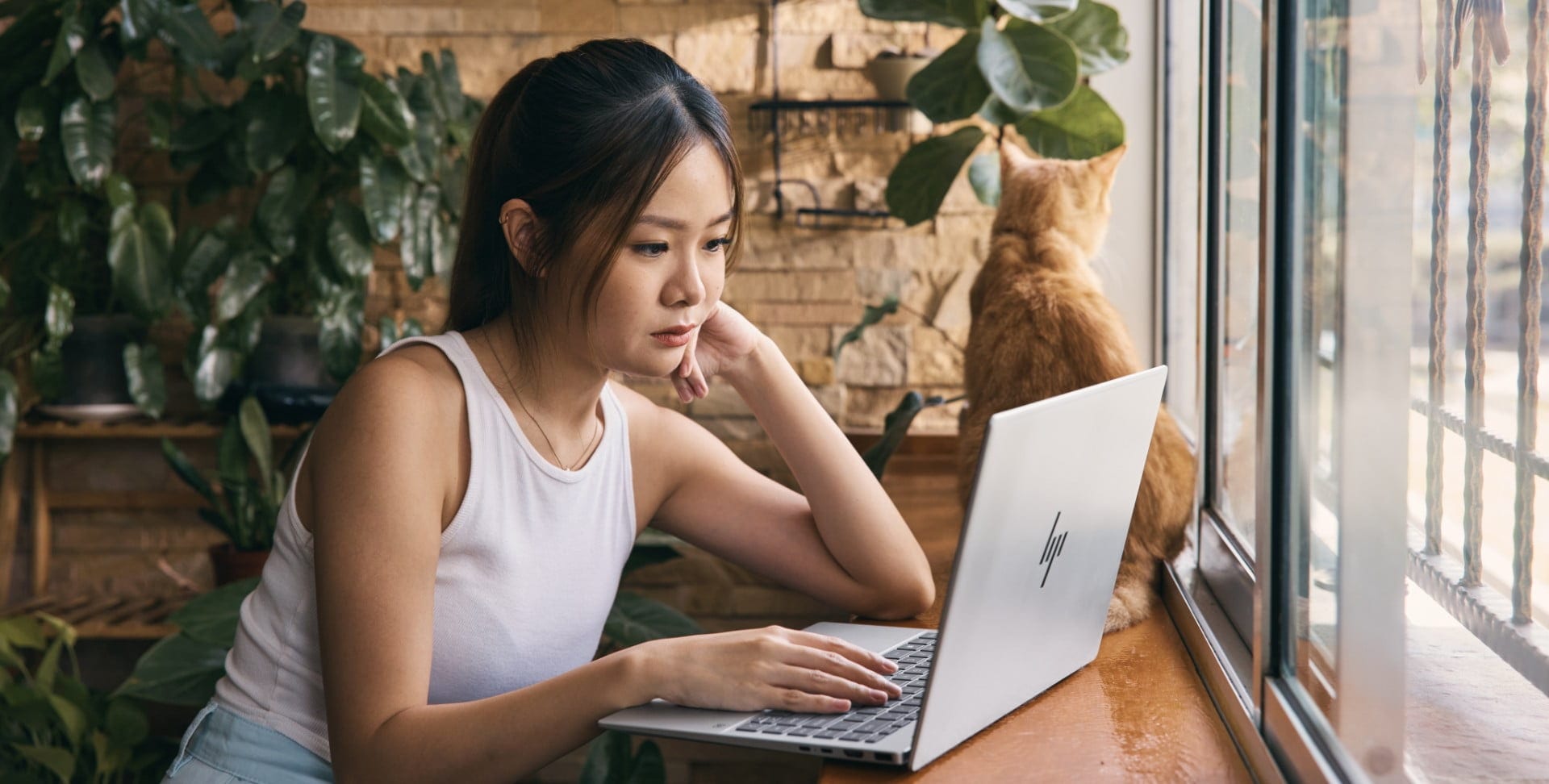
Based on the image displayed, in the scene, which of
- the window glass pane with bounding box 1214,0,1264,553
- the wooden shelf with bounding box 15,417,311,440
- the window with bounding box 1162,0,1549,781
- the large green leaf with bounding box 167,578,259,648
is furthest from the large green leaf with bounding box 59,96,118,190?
the window with bounding box 1162,0,1549,781

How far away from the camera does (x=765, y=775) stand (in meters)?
2.41

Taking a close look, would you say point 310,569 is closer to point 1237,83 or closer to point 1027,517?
point 1027,517

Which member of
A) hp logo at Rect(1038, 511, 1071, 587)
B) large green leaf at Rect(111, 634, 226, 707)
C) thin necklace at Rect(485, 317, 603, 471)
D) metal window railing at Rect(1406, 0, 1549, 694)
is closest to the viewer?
metal window railing at Rect(1406, 0, 1549, 694)

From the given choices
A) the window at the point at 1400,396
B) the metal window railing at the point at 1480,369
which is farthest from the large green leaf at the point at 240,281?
the metal window railing at the point at 1480,369

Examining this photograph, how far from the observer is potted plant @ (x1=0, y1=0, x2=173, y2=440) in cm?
213

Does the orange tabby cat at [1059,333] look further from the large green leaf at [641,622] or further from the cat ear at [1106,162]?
the large green leaf at [641,622]

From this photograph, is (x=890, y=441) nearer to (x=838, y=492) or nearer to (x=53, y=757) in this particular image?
(x=838, y=492)

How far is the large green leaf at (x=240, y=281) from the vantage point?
2.16 metres

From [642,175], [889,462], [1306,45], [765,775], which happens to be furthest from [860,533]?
[765,775]

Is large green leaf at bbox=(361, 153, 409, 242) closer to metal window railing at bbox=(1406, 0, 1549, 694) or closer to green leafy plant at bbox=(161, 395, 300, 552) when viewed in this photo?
green leafy plant at bbox=(161, 395, 300, 552)

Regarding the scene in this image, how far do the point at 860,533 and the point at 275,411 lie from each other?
1.58 m

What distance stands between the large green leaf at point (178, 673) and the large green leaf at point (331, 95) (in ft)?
2.80

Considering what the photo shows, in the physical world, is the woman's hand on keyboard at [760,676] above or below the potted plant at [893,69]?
below

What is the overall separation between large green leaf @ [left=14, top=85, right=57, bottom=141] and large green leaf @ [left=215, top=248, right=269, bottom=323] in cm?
40
